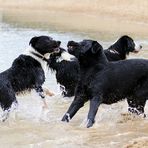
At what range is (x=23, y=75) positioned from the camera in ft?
30.2

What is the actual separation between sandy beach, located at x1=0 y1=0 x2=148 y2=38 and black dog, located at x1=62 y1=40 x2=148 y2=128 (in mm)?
16788

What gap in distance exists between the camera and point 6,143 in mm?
7676

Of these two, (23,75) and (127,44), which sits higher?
(127,44)

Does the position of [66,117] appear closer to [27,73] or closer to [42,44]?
[27,73]

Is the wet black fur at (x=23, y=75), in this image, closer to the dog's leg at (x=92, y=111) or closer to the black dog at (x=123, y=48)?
the dog's leg at (x=92, y=111)

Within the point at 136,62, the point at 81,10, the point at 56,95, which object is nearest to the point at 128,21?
the point at 81,10

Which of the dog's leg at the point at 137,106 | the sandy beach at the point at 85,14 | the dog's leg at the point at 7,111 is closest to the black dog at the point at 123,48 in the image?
the dog's leg at the point at 137,106

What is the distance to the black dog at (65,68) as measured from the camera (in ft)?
33.6

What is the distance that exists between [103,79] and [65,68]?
220 cm

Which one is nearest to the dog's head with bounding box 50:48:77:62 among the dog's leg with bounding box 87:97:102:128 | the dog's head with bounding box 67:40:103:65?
the dog's head with bounding box 67:40:103:65

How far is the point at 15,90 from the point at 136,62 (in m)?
2.09

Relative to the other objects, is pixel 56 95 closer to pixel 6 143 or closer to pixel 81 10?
pixel 6 143

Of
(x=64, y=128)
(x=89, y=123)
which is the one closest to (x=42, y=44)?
(x=64, y=128)

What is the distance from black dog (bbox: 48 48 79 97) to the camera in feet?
33.6
